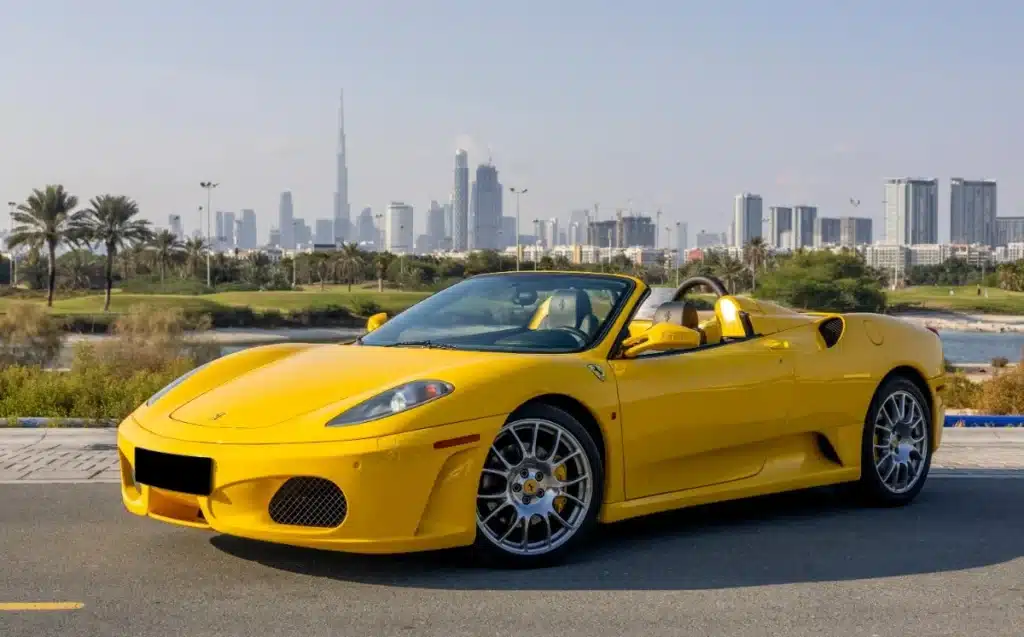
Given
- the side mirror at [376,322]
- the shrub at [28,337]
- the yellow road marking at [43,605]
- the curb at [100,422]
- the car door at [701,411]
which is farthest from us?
the shrub at [28,337]

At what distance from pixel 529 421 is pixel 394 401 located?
2.05 ft

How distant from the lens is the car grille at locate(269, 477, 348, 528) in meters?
4.99

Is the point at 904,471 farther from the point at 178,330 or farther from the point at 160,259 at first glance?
the point at 160,259

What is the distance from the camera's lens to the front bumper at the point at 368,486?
493 cm

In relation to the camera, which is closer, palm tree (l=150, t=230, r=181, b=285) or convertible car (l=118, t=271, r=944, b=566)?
convertible car (l=118, t=271, r=944, b=566)

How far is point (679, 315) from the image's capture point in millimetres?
6398

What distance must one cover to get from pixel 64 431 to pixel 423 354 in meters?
5.38

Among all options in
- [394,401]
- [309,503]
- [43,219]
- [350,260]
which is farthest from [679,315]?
[350,260]

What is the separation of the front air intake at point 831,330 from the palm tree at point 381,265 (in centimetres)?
11038

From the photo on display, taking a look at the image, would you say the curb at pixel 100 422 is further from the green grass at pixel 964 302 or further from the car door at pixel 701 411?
the green grass at pixel 964 302

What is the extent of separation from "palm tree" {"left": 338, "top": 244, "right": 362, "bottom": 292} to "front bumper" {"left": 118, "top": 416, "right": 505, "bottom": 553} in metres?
121

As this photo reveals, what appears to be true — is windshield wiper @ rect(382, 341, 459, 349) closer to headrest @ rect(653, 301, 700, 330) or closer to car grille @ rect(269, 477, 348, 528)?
headrest @ rect(653, 301, 700, 330)

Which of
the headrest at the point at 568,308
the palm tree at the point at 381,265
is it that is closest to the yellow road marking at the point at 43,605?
the headrest at the point at 568,308

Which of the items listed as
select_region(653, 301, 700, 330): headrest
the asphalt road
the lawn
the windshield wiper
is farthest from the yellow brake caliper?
the lawn
